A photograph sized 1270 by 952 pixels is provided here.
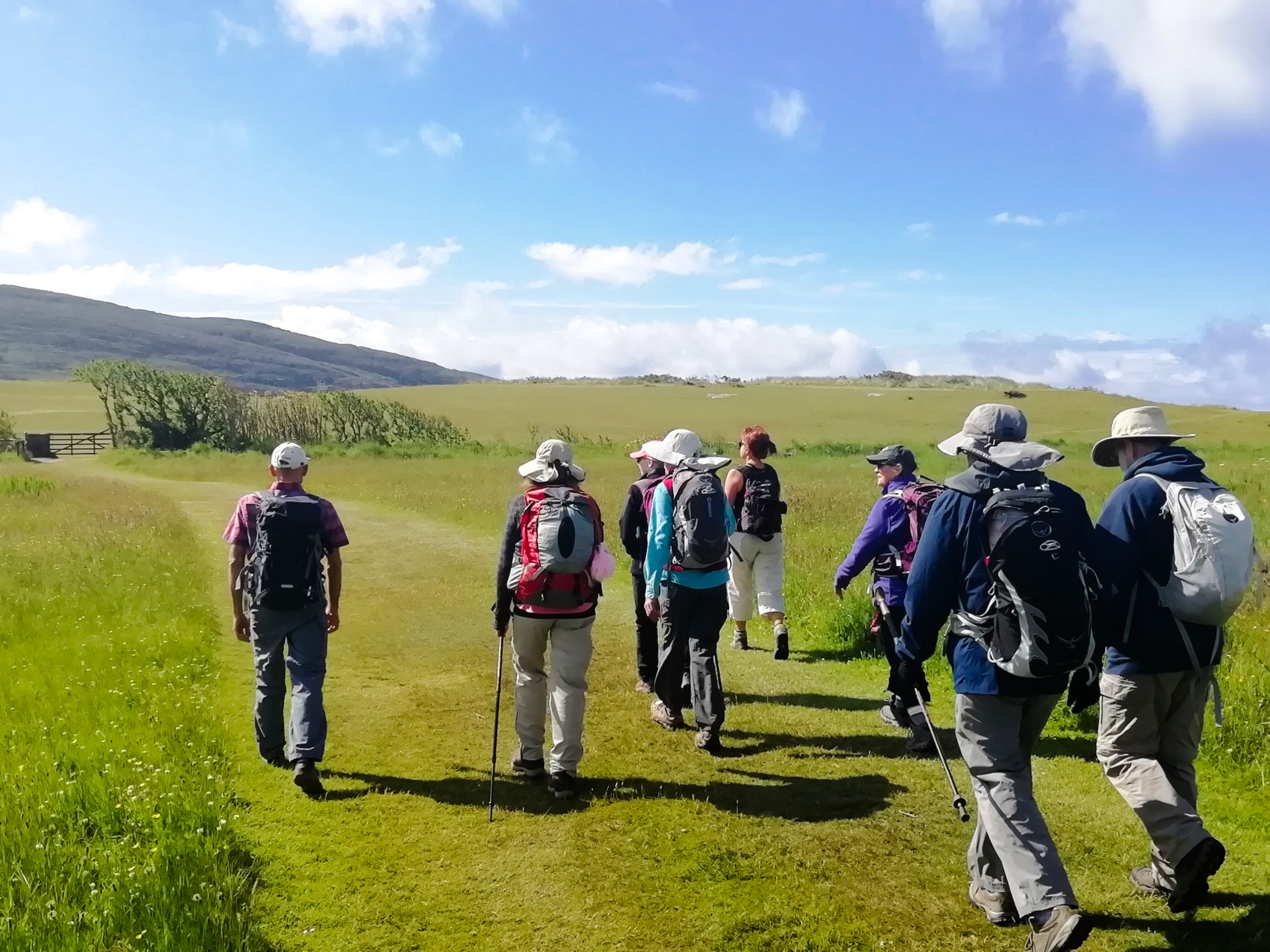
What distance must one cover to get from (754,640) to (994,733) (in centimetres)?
597

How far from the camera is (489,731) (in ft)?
22.9

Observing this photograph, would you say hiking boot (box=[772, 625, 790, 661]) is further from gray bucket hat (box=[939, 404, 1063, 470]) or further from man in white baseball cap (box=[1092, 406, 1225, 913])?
gray bucket hat (box=[939, 404, 1063, 470])

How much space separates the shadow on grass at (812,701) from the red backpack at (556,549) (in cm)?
270

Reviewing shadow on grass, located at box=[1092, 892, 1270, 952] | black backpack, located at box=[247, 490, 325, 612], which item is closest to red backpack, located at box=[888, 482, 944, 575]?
shadow on grass, located at box=[1092, 892, 1270, 952]

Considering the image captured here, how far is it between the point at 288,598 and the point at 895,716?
176 inches

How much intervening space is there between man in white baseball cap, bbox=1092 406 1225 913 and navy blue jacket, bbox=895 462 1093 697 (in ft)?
1.28

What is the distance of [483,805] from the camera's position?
5.49m

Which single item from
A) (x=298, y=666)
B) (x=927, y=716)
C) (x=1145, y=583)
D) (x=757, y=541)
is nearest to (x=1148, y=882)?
(x=927, y=716)

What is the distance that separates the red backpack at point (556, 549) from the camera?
5453 millimetres

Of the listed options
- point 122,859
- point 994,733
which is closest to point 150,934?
point 122,859

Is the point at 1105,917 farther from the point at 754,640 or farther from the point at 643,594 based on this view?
the point at 754,640

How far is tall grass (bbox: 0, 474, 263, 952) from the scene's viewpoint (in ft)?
13.2

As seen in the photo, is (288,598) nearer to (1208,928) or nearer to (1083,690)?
(1083,690)

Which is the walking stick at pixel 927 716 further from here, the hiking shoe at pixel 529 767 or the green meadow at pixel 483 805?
the hiking shoe at pixel 529 767
